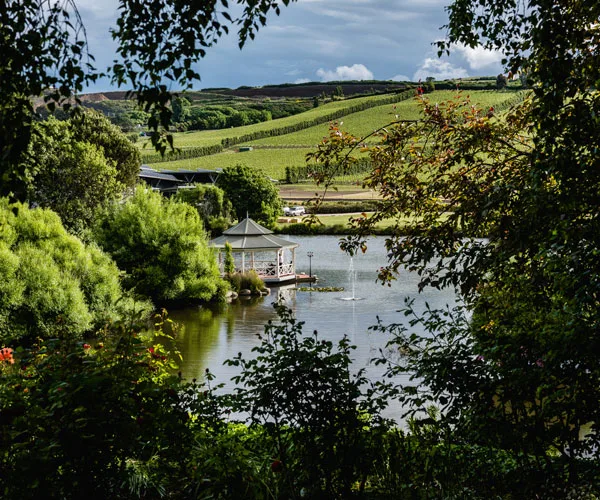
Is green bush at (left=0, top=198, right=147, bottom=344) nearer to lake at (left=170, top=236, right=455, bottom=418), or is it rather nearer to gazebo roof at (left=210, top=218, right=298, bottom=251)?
lake at (left=170, top=236, right=455, bottom=418)

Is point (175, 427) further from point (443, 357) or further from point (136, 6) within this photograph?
point (136, 6)

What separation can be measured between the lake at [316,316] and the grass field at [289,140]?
46679mm

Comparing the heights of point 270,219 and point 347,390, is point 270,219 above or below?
below

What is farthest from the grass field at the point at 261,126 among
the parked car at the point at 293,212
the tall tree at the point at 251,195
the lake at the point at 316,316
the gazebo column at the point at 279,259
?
the lake at the point at 316,316

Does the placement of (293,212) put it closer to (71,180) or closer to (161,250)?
(71,180)

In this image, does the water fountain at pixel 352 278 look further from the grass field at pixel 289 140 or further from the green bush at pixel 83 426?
the grass field at pixel 289 140

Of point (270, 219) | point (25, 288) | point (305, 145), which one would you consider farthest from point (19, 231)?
point (305, 145)

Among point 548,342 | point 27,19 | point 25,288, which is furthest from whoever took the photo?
point 25,288

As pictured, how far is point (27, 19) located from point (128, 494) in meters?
2.48

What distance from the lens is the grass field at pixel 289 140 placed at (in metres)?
85.1

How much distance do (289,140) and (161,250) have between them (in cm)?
7130

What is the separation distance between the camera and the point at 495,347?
12.6 feet

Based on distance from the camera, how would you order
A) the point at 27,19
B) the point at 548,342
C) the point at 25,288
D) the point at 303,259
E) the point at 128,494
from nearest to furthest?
the point at 27,19, the point at 548,342, the point at 128,494, the point at 25,288, the point at 303,259

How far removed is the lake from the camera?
16.8 meters
